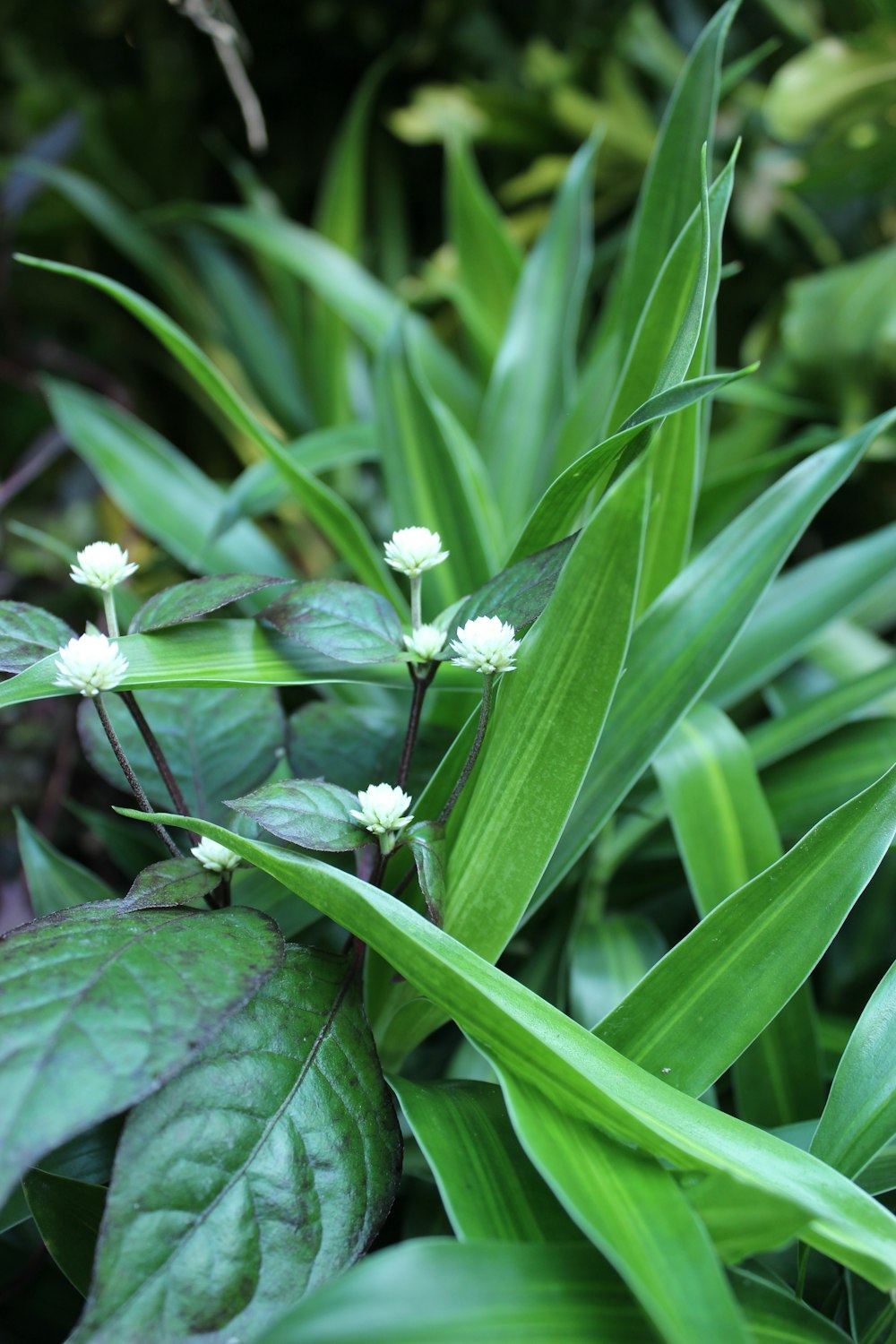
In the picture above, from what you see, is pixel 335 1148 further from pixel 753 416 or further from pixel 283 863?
pixel 753 416

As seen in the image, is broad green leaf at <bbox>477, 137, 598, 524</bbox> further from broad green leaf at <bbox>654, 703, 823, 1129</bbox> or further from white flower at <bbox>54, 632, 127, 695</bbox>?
white flower at <bbox>54, 632, 127, 695</bbox>

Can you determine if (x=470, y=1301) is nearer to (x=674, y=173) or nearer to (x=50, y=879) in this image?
(x=50, y=879)

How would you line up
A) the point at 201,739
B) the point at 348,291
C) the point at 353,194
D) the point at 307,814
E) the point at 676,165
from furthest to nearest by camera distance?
the point at 353,194
the point at 348,291
the point at 676,165
the point at 201,739
the point at 307,814

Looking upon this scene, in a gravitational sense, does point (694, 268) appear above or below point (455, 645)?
above

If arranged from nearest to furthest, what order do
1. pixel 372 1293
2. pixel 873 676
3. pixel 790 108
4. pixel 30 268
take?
pixel 372 1293 < pixel 873 676 < pixel 790 108 < pixel 30 268

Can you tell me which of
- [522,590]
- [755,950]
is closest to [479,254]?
[522,590]

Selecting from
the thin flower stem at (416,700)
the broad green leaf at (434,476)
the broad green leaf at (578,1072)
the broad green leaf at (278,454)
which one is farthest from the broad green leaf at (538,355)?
the broad green leaf at (578,1072)

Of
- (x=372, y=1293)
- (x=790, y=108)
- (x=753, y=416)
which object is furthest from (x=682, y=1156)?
(x=790, y=108)
